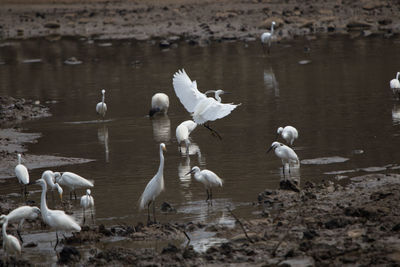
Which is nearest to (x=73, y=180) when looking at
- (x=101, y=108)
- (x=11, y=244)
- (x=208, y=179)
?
(x=208, y=179)

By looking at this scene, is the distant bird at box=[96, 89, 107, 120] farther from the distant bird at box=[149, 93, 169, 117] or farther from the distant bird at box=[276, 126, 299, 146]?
the distant bird at box=[276, 126, 299, 146]

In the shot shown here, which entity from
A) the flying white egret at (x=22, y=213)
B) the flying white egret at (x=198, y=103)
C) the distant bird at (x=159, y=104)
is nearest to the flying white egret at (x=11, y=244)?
the flying white egret at (x=22, y=213)

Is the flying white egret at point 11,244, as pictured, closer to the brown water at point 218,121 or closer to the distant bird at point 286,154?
the brown water at point 218,121

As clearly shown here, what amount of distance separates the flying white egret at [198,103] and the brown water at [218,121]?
0.72 m

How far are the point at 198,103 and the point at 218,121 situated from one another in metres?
2.87

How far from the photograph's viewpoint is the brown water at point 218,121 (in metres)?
11.8

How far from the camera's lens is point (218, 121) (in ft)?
57.3

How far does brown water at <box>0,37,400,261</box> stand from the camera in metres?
11.8

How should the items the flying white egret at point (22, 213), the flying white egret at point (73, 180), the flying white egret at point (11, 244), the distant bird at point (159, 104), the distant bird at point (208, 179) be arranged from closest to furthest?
the flying white egret at point (11, 244), the flying white egret at point (22, 213), the distant bird at point (208, 179), the flying white egret at point (73, 180), the distant bird at point (159, 104)

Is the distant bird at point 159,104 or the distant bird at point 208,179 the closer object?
the distant bird at point 208,179

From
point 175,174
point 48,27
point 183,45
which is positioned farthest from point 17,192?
point 48,27

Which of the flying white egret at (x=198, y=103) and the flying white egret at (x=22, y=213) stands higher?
the flying white egret at (x=198, y=103)

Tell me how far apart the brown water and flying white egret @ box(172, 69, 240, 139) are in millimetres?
723

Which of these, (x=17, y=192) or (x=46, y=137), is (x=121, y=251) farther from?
(x=46, y=137)
